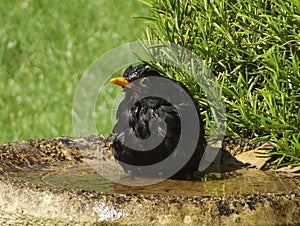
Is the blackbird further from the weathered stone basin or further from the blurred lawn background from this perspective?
the blurred lawn background

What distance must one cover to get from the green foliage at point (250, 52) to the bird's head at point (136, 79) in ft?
1.10

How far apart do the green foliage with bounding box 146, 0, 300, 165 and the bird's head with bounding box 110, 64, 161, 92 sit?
337mm

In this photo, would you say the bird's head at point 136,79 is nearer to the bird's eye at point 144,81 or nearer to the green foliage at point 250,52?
the bird's eye at point 144,81

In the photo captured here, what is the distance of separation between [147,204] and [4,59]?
5.27m

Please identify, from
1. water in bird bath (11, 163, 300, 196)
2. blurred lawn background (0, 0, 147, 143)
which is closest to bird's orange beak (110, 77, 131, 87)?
water in bird bath (11, 163, 300, 196)

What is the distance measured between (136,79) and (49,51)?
4349 mm

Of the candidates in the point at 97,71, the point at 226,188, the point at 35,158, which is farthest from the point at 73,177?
the point at 97,71

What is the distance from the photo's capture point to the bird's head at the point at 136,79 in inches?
129

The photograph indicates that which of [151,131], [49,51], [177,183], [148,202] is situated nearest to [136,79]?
[151,131]

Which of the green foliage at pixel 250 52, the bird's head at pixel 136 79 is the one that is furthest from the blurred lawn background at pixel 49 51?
the bird's head at pixel 136 79

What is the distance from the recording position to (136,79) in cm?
329

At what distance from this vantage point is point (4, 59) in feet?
24.6

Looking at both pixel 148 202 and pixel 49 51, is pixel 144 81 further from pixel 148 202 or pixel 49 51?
pixel 49 51

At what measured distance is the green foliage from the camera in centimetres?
319
